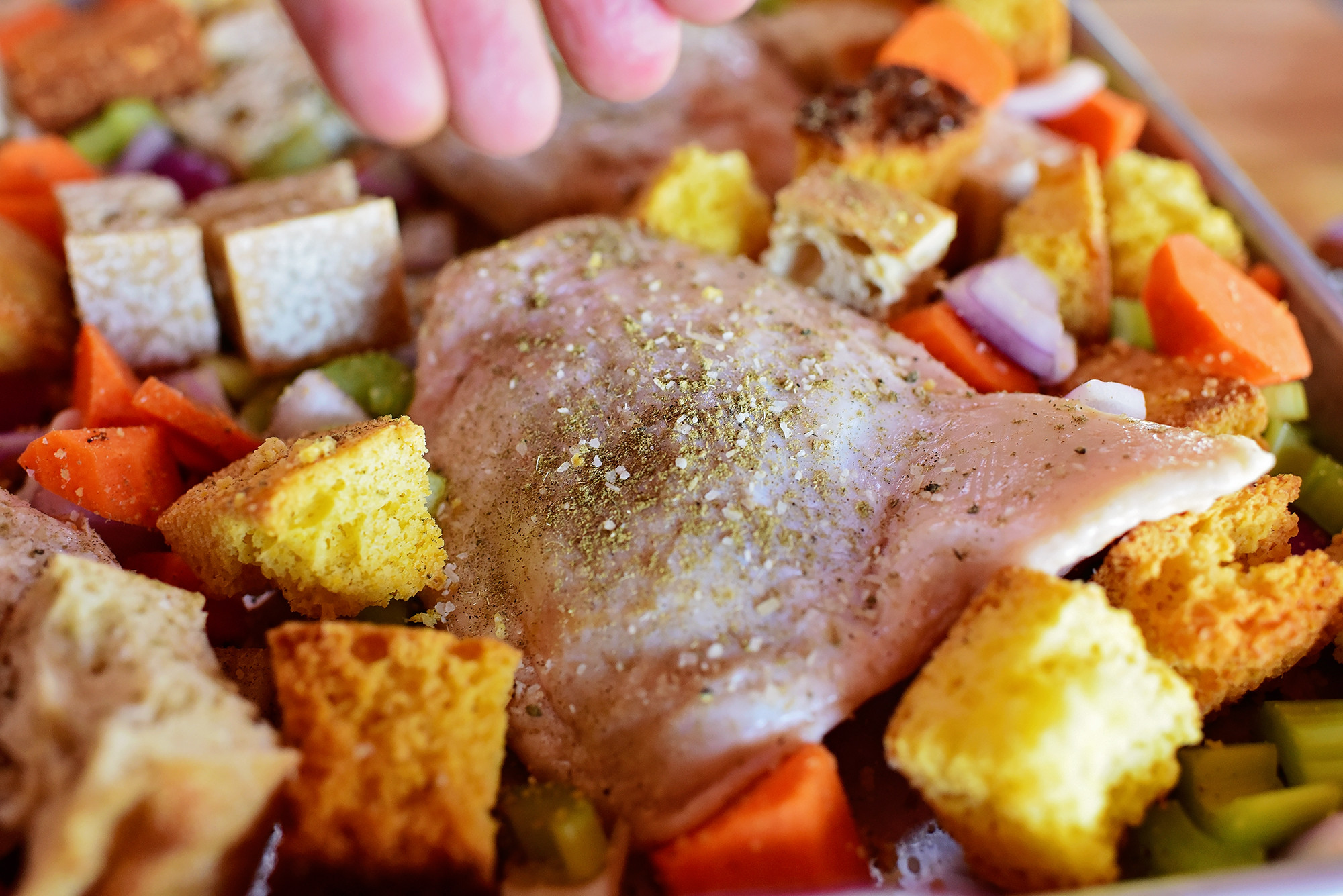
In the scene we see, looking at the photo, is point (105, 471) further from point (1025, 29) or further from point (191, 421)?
point (1025, 29)

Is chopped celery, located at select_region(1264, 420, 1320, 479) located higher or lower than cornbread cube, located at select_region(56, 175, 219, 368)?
lower

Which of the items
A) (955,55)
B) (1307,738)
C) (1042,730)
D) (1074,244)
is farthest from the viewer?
(955,55)

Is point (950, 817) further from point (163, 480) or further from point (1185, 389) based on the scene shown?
point (163, 480)

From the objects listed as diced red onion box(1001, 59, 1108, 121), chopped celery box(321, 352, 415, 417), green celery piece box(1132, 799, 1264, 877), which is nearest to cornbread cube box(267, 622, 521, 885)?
chopped celery box(321, 352, 415, 417)

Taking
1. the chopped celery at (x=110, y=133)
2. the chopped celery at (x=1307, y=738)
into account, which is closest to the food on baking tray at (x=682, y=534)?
the chopped celery at (x=1307, y=738)

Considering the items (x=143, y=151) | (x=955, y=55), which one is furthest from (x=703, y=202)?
(x=143, y=151)

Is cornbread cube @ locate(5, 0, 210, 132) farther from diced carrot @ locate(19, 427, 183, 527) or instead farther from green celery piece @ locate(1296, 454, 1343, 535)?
green celery piece @ locate(1296, 454, 1343, 535)
